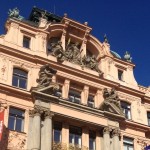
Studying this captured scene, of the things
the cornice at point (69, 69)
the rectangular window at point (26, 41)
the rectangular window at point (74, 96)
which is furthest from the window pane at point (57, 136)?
the rectangular window at point (26, 41)

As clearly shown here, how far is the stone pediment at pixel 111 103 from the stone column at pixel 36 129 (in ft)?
17.8

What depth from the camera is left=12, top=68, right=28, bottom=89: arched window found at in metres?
30.0

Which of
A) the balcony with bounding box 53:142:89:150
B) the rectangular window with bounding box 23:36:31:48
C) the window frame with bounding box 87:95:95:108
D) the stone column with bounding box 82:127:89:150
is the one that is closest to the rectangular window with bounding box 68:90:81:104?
the window frame with bounding box 87:95:95:108

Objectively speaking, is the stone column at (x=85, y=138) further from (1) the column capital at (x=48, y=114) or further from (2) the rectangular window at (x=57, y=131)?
(1) the column capital at (x=48, y=114)

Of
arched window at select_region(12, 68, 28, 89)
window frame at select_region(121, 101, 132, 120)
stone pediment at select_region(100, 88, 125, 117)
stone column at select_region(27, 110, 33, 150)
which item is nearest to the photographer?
stone column at select_region(27, 110, 33, 150)

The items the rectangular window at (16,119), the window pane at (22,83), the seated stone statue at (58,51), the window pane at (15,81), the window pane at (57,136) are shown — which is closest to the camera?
the rectangular window at (16,119)

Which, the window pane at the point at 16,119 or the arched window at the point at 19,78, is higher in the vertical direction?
the arched window at the point at 19,78

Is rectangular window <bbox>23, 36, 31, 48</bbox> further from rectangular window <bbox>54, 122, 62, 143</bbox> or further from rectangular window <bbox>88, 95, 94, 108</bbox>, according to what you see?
rectangular window <bbox>54, 122, 62, 143</bbox>

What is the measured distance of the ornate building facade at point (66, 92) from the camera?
1112 inches

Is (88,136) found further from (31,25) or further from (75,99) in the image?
(31,25)

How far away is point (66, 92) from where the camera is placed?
3170cm

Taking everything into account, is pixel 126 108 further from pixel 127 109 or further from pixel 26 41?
pixel 26 41

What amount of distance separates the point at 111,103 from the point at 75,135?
12.9 ft

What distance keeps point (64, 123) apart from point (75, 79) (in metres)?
4.38
